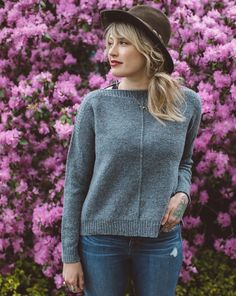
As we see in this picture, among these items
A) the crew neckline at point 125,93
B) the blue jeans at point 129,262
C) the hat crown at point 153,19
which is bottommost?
the blue jeans at point 129,262

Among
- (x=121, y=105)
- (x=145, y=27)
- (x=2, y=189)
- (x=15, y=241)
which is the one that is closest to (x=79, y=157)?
(x=121, y=105)

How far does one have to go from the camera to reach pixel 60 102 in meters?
3.04

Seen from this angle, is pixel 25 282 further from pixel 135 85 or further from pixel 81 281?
pixel 135 85

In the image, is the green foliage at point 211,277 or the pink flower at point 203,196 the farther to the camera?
the green foliage at point 211,277

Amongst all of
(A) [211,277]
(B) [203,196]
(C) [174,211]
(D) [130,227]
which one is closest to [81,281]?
(D) [130,227]

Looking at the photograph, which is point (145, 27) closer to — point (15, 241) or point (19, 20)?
point (19, 20)

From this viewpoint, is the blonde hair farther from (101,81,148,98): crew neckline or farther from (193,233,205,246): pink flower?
(193,233,205,246): pink flower

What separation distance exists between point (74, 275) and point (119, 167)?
437 mm

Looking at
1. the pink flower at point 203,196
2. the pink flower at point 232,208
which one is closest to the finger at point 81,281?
the pink flower at point 203,196

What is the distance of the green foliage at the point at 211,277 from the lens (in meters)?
3.48

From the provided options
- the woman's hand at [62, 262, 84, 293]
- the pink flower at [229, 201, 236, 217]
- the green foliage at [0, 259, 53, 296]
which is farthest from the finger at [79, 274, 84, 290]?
the pink flower at [229, 201, 236, 217]

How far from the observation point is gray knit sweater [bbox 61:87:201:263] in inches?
70.7

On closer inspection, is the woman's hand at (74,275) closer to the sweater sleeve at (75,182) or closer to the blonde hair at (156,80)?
the sweater sleeve at (75,182)

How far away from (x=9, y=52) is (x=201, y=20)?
125 centimetres
